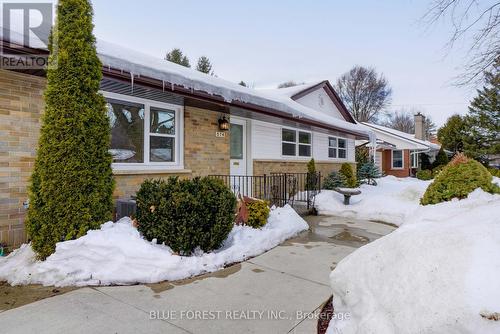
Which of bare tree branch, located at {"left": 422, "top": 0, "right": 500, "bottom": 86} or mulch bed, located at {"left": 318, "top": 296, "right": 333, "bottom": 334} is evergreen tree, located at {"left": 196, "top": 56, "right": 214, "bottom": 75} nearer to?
bare tree branch, located at {"left": 422, "top": 0, "right": 500, "bottom": 86}

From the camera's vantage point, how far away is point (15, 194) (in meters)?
4.53

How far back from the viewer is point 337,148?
1452 cm

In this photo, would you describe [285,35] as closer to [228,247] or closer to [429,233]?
[228,247]

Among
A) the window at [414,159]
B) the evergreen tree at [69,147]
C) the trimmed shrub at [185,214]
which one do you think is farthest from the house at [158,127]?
the window at [414,159]

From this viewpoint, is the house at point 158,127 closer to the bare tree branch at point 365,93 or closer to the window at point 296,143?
the window at point 296,143

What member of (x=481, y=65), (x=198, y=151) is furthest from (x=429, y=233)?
(x=481, y=65)

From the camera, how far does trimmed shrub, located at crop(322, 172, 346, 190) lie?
38.9 feet

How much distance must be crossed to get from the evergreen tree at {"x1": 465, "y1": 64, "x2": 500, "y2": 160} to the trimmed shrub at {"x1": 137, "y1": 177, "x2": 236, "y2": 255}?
26.2 m

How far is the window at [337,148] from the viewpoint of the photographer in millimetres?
13984

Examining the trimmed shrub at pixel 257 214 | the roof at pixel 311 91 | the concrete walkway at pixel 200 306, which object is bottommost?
the concrete walkway at pixel 200 306

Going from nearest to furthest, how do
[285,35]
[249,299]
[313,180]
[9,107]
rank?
[249,299]
[9,107]
[313,180]
[285,35]

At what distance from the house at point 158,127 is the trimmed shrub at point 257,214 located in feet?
6.29

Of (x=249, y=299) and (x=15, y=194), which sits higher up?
(x=15, y=194)

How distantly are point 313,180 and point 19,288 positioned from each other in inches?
339
